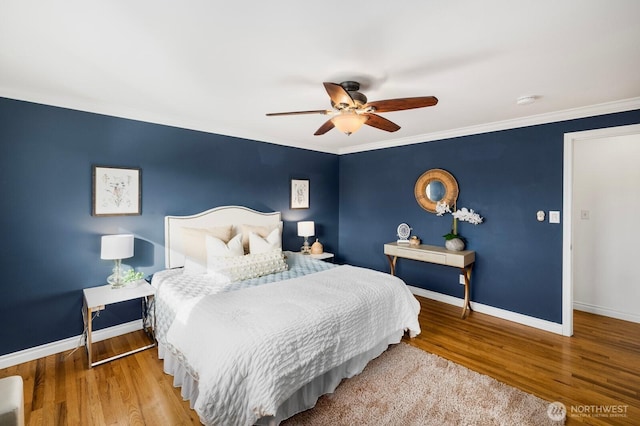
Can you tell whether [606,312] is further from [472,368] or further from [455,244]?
[472,368]

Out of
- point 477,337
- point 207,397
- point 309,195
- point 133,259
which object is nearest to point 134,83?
point 133,259

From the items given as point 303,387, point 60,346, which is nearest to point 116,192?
point 60,346

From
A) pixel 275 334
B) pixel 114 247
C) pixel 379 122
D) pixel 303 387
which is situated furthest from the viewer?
pixel 114 247

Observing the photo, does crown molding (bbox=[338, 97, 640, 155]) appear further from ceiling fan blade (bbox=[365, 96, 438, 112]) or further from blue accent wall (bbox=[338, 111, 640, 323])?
ceiling fan blade (bbox=[365, 96, 438, 112])

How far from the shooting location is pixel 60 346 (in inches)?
110

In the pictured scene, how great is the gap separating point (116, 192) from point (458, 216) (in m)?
4.05

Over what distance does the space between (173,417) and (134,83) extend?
8.30 ft

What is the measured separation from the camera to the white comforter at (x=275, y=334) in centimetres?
167

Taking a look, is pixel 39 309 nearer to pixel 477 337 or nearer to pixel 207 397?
pixel 207 397

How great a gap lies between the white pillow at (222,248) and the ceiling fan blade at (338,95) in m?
1.91

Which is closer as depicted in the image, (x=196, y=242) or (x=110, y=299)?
(x=110, y=299)

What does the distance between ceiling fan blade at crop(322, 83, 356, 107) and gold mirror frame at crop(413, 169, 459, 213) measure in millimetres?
2449

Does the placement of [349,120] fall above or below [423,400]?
above

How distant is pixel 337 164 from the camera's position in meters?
5.50
